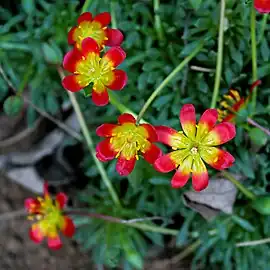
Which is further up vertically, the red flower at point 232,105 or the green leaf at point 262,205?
the red flower at point 232,105

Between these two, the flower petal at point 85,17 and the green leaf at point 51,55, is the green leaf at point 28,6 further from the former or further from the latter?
the flower petal at point 85,17

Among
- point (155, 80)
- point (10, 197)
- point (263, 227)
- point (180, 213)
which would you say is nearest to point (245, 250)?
point (263, 227)

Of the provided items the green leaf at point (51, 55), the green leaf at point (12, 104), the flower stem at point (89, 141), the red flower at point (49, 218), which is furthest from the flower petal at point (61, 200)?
the green leaf at point (51, 55)

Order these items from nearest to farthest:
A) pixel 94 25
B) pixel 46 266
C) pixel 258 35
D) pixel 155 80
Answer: pixel 94 25
pixel 258 35
pixel 155 80
pixel 46 266

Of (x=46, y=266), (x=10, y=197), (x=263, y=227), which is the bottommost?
(x=46, y=266)

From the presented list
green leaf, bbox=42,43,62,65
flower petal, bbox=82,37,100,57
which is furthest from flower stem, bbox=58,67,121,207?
flower petal, bbox=82,37,100,57

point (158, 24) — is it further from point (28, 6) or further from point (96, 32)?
point (28, 6)

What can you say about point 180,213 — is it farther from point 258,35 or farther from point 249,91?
point 258,35
